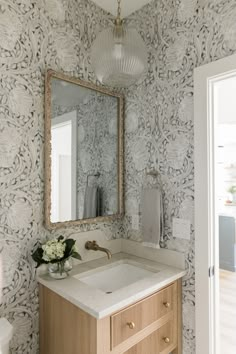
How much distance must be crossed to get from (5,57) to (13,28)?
0.63 ft

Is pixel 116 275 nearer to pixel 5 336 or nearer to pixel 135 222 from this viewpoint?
pixel 135 222

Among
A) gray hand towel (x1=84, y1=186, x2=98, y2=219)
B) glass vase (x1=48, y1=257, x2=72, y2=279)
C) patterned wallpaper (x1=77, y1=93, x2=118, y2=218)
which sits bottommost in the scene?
glass vase (x1=48, y1=257, x2=72, y2=279)

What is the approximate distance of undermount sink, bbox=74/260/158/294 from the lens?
163cm

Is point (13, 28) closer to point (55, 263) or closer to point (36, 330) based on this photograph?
point (55, 263)

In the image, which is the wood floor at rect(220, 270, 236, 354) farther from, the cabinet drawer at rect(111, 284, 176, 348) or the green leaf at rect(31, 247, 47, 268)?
the green leaf at rect(31, 247, 47, 268)

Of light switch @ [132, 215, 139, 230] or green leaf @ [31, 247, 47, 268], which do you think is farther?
light switch @ [132, 215, 139, 230]

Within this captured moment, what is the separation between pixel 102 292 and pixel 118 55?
1.22 m

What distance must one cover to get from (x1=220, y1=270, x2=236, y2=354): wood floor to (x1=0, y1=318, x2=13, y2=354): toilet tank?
178 cm

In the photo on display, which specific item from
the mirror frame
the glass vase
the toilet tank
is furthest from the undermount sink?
the toilet tank

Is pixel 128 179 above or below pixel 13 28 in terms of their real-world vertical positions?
below

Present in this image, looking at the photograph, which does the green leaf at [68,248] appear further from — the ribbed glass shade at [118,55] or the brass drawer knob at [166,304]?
the ribbed glass shade at [118,55]

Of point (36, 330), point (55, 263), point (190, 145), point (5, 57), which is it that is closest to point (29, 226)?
point (55, 263)

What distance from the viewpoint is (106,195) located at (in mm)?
1939

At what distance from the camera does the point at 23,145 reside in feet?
4.84
